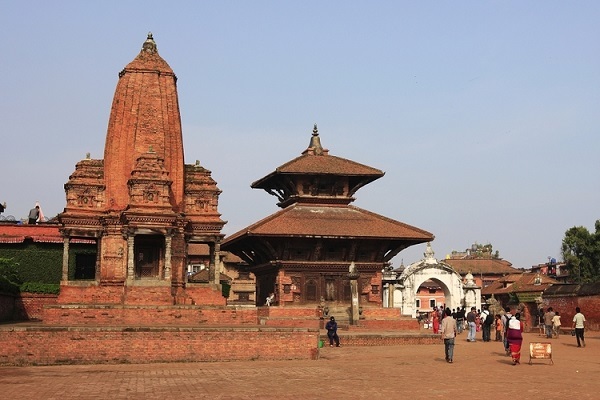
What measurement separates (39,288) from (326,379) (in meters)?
26.1

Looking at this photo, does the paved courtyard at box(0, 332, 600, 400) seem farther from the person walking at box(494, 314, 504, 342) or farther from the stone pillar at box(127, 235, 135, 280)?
the stone pillar at box(127, 235, 135, 280)

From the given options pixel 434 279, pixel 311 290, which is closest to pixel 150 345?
pixel 311 290

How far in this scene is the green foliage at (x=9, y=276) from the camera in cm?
3524

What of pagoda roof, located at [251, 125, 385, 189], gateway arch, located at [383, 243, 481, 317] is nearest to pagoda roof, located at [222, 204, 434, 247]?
pagoda roof, located at [251, 125, 385, 189]

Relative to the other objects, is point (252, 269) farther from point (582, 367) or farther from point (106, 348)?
point (582, 367)

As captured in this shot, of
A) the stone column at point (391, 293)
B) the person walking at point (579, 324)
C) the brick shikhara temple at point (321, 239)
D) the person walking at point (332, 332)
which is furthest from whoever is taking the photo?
the stone column at point (391, 293)

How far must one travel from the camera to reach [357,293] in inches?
1469

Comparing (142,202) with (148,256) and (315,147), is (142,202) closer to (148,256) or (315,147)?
(148,256)

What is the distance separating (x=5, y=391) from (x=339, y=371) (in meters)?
7.84

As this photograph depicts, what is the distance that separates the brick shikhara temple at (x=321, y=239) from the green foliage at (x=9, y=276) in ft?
A: 35.0

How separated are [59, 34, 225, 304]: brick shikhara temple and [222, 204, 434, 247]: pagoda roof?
3.99m

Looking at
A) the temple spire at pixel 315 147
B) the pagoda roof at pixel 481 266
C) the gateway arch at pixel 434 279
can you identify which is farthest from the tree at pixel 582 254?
the temple spire at pixel 315 147

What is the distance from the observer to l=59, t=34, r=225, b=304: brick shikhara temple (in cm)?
3094

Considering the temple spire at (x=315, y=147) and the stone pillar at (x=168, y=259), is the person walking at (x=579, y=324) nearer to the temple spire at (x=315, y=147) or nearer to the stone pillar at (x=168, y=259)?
the stone pillar at (x=168, y=259)
